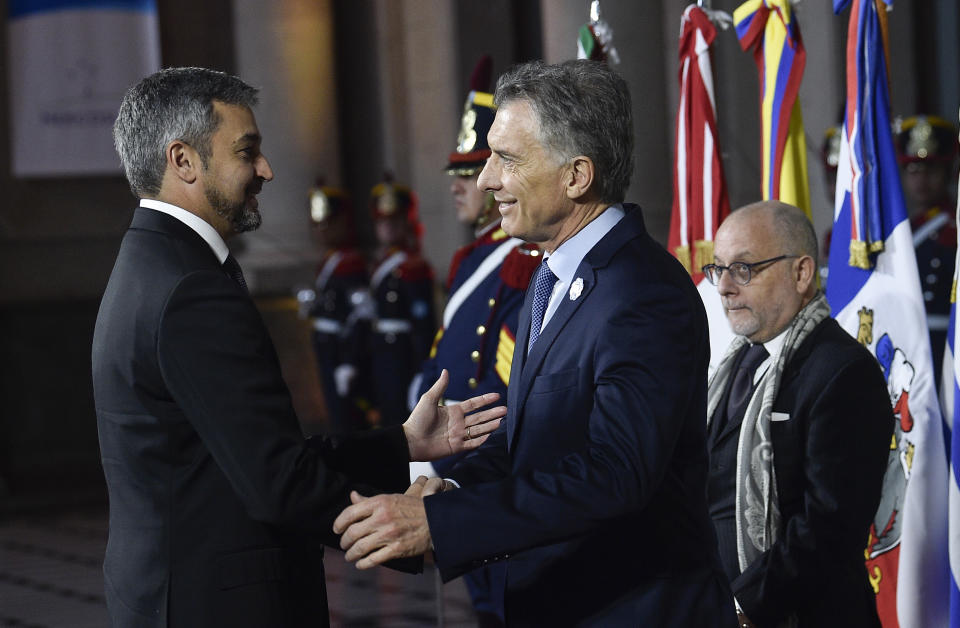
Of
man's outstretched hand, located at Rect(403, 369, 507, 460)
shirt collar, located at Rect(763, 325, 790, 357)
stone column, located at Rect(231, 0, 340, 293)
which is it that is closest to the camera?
man's outstretched hand, located at Rect(403, 369, 507, 460)

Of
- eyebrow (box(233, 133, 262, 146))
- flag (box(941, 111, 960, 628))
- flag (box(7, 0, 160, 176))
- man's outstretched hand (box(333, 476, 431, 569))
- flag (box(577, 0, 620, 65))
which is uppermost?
flag (box(7, 0, 160, 176))

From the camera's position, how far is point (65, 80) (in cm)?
1009

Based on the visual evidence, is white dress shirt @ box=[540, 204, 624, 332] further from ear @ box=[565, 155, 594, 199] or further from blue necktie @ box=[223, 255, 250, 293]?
blue necktie @ box=[223, 255, 250, 293]

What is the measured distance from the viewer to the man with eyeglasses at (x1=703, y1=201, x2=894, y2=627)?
2.74 m

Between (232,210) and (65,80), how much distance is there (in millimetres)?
8380

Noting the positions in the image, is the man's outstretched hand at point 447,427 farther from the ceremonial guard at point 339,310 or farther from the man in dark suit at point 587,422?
the ceremonial guard at point 339,310

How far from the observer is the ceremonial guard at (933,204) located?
20.7 ft

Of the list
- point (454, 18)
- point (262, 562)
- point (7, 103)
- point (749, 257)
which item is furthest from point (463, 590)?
point (7, 103)

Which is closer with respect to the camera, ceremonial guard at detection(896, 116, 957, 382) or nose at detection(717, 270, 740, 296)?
nose at detection(717, 270, 740, 296)

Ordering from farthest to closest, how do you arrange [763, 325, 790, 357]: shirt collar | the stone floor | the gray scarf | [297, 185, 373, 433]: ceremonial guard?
[297, 185, 373, 433]: ceremonial guard, the stone floor, [763, 325, 790, 357]: shirt collar, the gray scarf

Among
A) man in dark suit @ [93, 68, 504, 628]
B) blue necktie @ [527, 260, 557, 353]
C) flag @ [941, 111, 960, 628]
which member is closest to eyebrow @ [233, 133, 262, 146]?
man in dark suit @ [93, 68, 504, 628]

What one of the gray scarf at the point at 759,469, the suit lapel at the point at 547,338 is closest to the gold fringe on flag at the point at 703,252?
the gray scarf at the point at 759,469

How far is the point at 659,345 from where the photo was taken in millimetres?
2008

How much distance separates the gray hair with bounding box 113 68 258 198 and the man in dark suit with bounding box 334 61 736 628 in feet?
1.66
